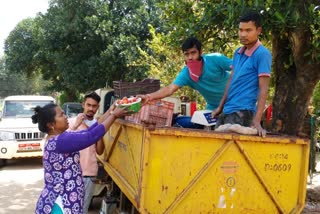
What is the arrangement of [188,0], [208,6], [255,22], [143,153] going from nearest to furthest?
[143,153] < [255,22] < [208,6] < [188,0]

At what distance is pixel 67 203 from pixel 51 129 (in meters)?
0.60

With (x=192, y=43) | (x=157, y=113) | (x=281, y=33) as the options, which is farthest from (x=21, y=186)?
(x=281, y=33)

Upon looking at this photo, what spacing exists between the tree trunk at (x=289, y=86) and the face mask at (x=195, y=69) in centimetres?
216

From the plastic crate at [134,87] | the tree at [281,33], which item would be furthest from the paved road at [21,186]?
the tree at [281,33]

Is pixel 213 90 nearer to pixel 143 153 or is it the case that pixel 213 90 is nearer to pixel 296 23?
pixel 296 23

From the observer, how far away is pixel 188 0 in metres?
5.98

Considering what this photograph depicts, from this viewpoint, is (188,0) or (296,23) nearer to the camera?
(296,23)

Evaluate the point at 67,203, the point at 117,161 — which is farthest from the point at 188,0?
the point at 67,203

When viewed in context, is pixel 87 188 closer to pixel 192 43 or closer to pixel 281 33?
pixel 192 43

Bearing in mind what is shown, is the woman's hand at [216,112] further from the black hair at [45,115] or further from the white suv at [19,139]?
the white suv at [19,139]

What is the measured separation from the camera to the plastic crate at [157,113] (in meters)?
3.65

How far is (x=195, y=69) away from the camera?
4.08 m

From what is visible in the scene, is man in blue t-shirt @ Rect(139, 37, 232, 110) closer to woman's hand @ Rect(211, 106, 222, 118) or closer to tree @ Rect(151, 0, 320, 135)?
woman's hand @ Rect(211, 106, 222, 118)

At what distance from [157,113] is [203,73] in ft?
2.48
